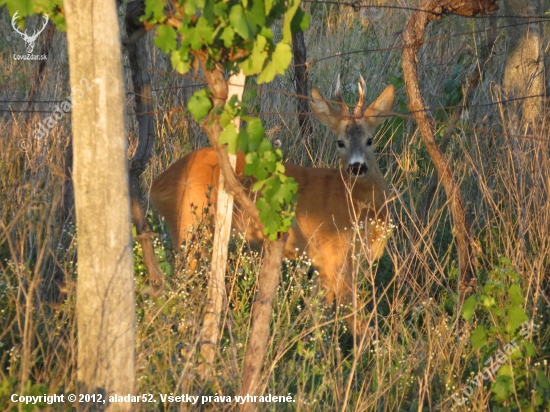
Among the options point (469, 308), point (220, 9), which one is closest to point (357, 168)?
point (469, 308)

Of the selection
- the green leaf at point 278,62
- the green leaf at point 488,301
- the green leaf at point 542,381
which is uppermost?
the green leaf at point 278,62

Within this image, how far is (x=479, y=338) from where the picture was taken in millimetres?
3385

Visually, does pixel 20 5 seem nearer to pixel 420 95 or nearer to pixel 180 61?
pixel 180 61

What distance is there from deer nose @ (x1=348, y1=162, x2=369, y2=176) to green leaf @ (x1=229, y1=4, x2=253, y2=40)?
10.0ft

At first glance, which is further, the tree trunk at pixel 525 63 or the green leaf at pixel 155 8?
the tree trunk at pixel 525 63

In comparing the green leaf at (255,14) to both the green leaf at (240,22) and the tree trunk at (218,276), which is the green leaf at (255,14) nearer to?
the green leaf at (240,22)

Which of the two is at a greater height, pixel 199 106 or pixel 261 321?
pixel 199 106

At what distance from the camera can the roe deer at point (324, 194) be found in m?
5.13

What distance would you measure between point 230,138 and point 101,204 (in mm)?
496

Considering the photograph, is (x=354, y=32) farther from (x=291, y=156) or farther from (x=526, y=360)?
(x=526, y=360)

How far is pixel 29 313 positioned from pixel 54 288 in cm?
146

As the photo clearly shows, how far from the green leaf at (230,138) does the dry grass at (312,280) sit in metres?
0.69

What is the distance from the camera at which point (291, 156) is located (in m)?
6.54

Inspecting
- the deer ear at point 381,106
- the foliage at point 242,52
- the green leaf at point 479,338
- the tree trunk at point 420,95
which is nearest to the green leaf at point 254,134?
the foliage at point 242,52
